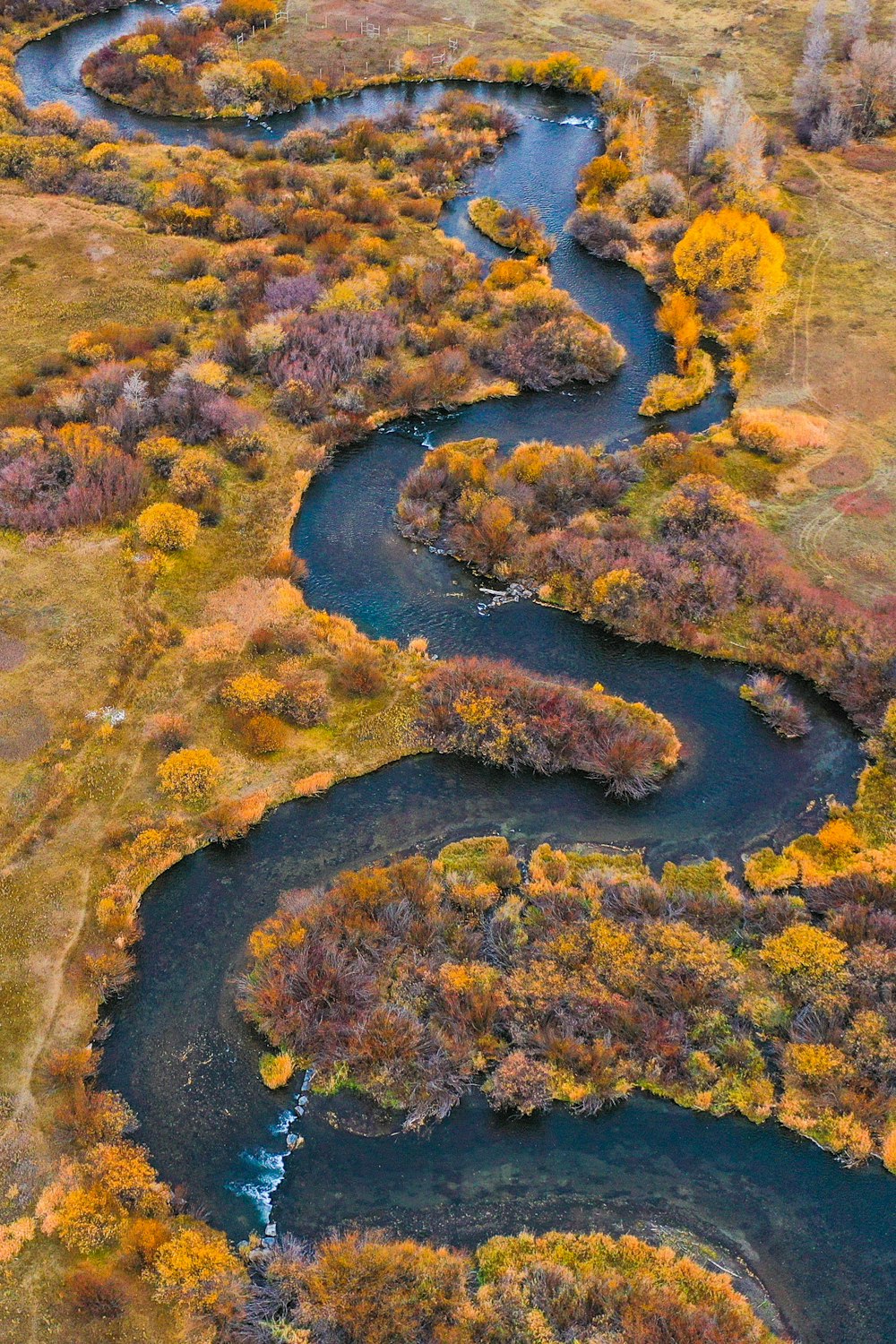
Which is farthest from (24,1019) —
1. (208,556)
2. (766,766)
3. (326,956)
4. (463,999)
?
(766,766)

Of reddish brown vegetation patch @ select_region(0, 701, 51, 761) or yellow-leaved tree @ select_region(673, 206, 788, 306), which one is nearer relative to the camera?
reddish brown vegetation patch @ select_region(0, 701, 51, 761)

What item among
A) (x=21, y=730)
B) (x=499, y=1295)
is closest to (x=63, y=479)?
(x=21, y=730)

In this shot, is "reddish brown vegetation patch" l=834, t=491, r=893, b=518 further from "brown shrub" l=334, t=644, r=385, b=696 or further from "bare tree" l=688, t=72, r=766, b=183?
"bare tree" l=688, t=72, r=766, b=183

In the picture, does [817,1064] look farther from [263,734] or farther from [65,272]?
[65,272]

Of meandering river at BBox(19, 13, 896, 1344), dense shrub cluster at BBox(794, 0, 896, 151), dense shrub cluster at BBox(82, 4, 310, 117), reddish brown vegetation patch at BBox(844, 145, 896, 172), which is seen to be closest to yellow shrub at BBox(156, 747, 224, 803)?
meandering river at BBox(19, 13, 896, 1344)

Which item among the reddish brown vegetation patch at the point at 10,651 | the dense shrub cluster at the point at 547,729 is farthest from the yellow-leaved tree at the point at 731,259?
the reddish brown vegetation patch at the point at 10,651

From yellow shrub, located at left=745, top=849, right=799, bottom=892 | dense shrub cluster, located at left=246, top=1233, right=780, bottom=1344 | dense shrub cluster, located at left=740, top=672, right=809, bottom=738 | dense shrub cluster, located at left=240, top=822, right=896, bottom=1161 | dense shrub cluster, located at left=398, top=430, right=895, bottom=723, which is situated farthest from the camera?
dense shrub cluster, located at left=398, top=430, right=895, bottom=723

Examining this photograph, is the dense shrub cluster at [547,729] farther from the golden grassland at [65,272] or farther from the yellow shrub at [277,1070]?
the golden grassland at [65,272]
